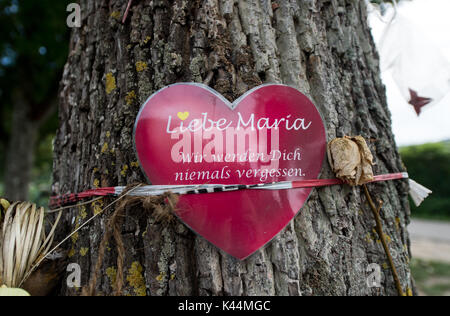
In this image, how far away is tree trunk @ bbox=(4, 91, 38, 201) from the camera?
24.5ft

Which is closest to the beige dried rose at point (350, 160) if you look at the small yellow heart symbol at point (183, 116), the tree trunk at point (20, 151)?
the small yellow heart symbol at point (183, 116)

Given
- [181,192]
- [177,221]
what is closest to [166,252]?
[177,221]

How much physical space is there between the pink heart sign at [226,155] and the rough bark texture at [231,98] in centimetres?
5

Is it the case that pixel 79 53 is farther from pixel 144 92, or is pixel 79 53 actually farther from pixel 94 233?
pixel 94 233

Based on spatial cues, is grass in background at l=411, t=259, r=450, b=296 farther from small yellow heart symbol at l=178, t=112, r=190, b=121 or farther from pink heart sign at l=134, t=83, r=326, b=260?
small yellow heart symbol at l=178, t=112, r=190, b=121

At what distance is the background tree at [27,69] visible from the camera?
6863mm

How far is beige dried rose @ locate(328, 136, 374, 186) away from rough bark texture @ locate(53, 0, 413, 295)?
0.06 m

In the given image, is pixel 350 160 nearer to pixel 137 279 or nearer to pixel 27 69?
pixel 137 279

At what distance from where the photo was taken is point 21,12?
6.86m

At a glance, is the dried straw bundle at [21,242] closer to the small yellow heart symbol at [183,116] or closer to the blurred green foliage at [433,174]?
the small yellow heart symbol at [183,116]

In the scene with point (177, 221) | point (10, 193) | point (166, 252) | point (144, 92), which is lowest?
point (166, 252)

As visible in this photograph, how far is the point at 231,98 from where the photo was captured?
117cm

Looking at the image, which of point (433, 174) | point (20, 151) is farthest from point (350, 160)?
point (433, 174)
